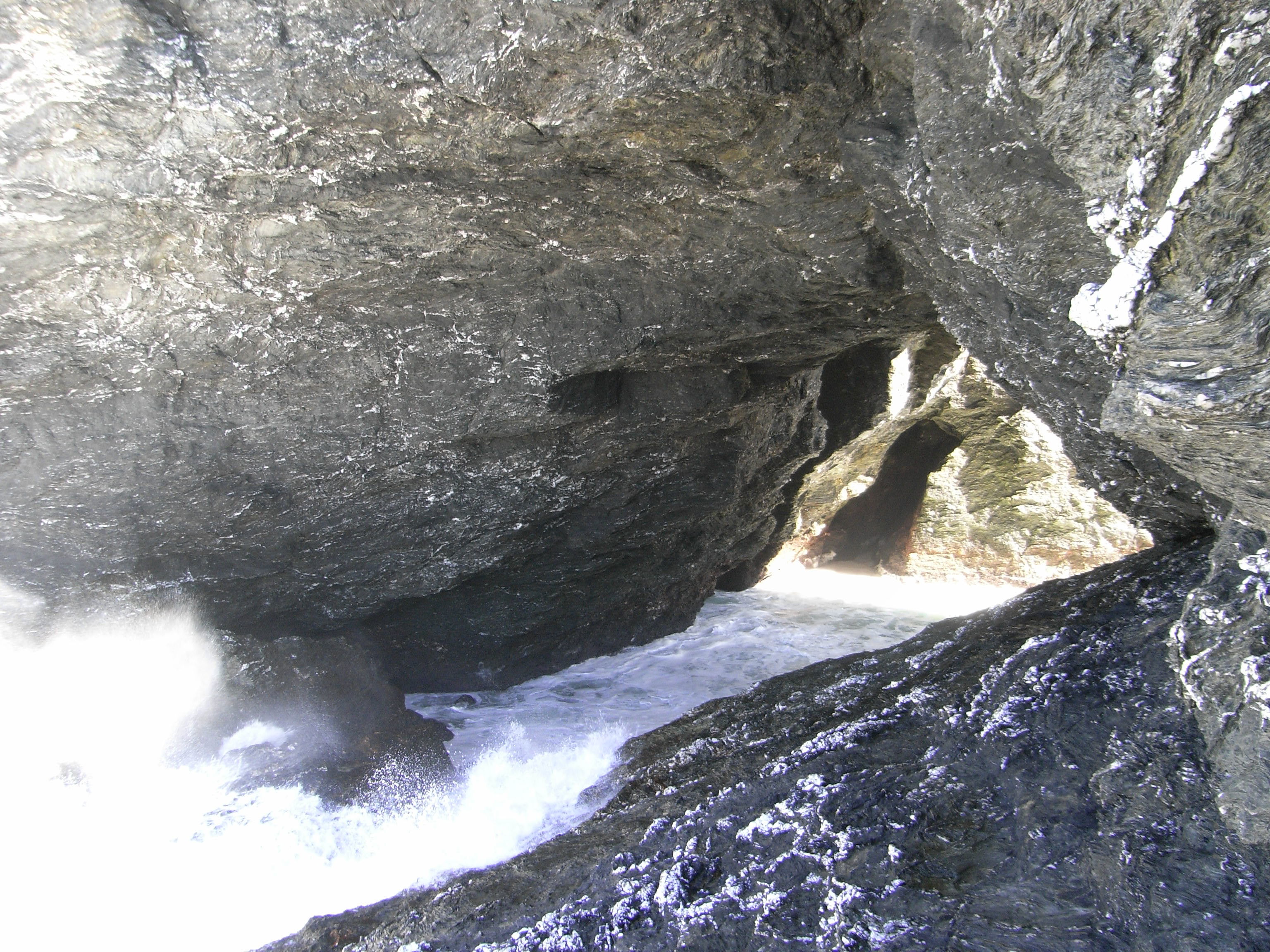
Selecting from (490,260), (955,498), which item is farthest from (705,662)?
(490,260)

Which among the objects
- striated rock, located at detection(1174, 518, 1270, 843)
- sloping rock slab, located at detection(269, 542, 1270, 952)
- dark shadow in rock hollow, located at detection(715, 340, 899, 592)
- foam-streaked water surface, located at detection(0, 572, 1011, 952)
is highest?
dark shadow in rock hollow, located at detection(715, 340, 899, 592)

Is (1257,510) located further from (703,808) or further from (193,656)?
(193,656)

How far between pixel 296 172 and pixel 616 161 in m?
1.41

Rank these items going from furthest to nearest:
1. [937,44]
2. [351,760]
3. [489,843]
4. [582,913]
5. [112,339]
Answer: [351,760] < [489,843] < [112,339] < [582,913] < [937,44]

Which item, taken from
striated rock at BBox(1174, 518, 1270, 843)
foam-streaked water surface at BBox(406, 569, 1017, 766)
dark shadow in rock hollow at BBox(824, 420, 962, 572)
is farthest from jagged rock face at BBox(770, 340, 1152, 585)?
striated rock at BBox(1174, 518, 1270, 843)

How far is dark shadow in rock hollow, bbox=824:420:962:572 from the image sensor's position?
927 centimetres

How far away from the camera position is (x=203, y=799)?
5.64m

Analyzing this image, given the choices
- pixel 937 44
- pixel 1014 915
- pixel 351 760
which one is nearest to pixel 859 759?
pixel 1014 915

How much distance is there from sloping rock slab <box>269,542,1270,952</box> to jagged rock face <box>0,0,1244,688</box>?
3.53ft

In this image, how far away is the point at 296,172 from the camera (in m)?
3.61

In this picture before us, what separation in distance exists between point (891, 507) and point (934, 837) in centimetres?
737

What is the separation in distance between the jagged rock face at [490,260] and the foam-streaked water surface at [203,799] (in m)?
0.70

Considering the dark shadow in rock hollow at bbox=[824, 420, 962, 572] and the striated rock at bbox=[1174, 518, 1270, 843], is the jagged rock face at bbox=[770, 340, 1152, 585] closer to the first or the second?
the dark shadow in rock hollow at bbox=[824, 420, 962, 572]

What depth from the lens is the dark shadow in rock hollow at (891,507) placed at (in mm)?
9266
